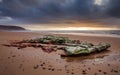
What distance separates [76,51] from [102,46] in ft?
9.69

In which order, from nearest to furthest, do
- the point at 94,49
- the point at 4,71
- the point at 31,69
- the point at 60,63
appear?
the point at 4,71 → the point at 31,69 → the point at 60,63 → the point at 94,49

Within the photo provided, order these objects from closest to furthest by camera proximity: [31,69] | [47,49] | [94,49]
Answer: [31,69]
[94,49]
[47,49]

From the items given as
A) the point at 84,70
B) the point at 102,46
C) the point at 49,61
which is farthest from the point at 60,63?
the point at 102,46

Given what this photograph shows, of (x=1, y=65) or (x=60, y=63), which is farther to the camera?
(x=60, y=63)

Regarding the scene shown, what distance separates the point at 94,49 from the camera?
443 inches

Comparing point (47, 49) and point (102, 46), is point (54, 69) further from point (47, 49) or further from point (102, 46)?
point (102, 46)

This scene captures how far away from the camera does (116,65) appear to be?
328 inches

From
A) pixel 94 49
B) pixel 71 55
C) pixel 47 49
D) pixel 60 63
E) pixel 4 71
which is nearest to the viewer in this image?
pixel 4 71

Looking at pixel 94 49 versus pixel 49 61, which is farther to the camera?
pixel 94 49

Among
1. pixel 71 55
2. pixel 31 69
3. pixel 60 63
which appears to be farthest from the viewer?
pixel 71 55

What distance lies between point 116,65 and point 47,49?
5.22 m

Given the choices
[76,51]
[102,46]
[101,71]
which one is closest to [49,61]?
[76,51]

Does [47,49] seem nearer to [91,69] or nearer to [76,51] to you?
[76,51]

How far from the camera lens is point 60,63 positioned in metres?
8.34
